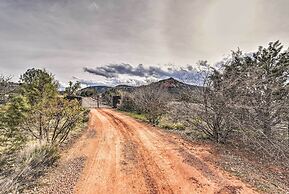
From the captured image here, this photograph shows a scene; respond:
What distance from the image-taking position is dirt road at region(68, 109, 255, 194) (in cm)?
581

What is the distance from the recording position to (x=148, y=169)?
7.11m

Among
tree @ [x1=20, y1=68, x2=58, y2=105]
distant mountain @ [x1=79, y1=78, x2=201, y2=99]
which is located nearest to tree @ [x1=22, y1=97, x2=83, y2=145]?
tree @ [x1=20, y1=68, x2=58, y2=105]

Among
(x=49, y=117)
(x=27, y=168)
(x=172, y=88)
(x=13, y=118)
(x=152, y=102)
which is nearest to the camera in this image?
(x=27, y=168)

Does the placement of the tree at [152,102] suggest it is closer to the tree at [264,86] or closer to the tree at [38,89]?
the tree at [264,86]

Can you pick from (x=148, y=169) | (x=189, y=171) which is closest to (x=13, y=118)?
(x=148, y=169)

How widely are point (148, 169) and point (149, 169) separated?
1.2 inches

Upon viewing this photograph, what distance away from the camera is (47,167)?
23.9 feet

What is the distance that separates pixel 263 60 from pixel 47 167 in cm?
1046

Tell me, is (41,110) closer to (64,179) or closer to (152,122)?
(64,179)

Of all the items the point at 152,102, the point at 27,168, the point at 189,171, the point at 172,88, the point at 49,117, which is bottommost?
the point at 189,171

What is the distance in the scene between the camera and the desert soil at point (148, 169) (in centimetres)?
582

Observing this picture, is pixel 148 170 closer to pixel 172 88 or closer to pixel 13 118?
pixel 13 118

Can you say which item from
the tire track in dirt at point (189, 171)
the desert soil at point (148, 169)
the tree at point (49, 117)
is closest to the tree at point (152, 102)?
the desert soil at point (148, 169)

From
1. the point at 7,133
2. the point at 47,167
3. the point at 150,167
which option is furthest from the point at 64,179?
the point at 7,133
